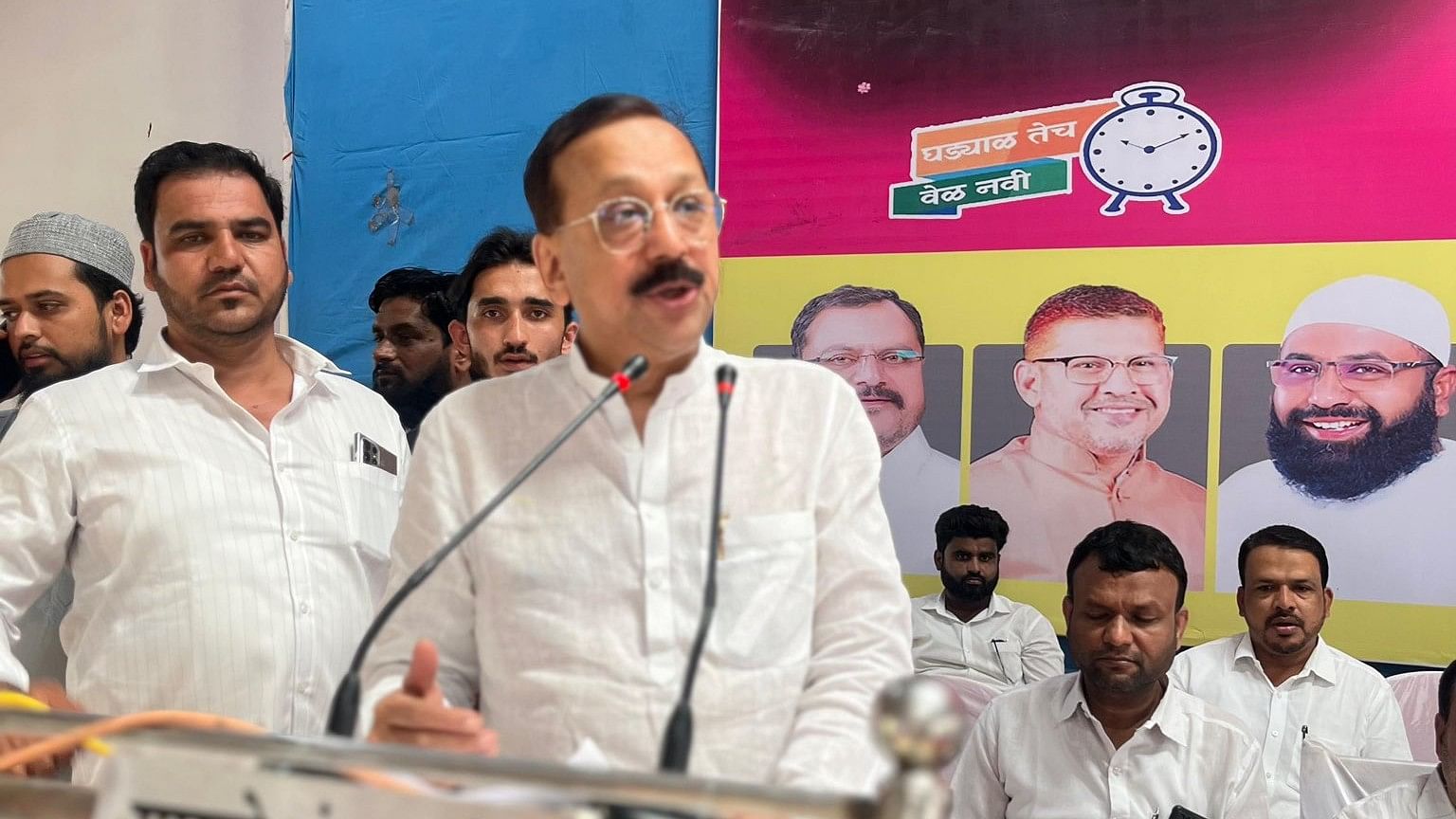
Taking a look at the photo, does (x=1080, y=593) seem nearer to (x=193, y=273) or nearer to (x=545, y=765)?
(x=193, y=273)

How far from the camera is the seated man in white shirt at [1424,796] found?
2545 millimetres

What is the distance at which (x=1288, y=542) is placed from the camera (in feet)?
11.1

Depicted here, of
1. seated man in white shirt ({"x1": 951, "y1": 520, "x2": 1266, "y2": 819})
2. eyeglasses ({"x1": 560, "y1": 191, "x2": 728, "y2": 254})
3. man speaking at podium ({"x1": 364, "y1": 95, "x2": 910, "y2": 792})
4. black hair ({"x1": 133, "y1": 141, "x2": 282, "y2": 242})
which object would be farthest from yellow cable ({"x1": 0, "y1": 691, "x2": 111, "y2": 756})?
seated man in white shirt ({"x1": 951, "y1": 520, "x2": 1266, "y2": 819})

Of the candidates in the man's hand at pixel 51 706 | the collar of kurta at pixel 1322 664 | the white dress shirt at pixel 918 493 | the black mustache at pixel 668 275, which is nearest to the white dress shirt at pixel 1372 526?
the collar of kurta at pixel 1322 664

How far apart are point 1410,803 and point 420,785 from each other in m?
2.37

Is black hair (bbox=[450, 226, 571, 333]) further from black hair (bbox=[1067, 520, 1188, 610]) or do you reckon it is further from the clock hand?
the clock hand

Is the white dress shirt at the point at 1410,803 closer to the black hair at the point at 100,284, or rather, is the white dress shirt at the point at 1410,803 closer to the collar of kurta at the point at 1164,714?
the collar of kurta at the point at 1164,714

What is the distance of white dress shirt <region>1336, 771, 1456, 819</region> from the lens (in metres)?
2.55

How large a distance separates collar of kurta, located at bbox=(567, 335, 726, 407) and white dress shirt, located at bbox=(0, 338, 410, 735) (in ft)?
2.94

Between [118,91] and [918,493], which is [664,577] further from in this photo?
[118,91]

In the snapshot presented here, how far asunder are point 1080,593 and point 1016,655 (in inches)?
33.2

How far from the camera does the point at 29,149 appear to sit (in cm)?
471

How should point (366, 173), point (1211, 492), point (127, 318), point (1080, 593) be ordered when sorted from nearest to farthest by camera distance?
point (1080, 593) → point (127, 318) → point (1211, 492) → point (366, 173)

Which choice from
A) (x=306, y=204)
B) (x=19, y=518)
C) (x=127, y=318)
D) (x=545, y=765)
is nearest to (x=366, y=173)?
(x=306, y=204)
